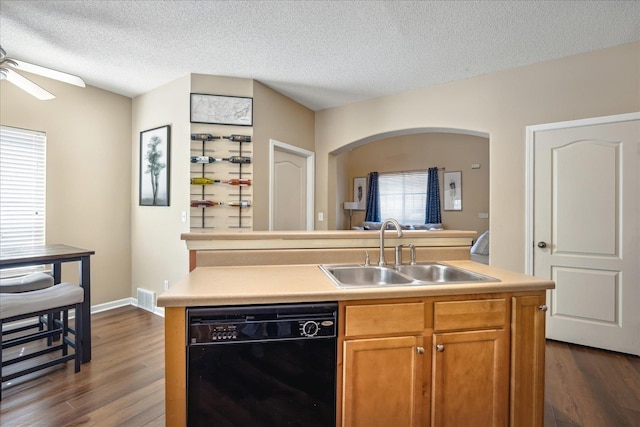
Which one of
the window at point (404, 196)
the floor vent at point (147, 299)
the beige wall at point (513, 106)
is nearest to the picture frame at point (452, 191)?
the window at point (404, 196)

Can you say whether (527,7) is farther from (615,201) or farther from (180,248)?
(180,248)

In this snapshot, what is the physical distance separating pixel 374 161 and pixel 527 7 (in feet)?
18.0

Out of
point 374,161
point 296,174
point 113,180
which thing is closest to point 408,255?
point 296,174

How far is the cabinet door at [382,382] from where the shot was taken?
1.35m

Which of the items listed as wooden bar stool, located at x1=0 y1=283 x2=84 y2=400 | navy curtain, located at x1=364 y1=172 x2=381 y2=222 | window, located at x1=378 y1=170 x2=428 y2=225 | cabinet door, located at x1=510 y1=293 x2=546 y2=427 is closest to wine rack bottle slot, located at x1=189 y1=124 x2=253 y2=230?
wooden bar stool, located at x1=0 y1=283 x2=84 y2=400

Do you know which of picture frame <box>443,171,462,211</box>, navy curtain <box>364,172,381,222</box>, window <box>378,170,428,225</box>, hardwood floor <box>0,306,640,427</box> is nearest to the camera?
hardwood floor <box>0,306,640,427</box>

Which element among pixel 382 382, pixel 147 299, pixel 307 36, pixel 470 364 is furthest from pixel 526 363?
pixel 147 299

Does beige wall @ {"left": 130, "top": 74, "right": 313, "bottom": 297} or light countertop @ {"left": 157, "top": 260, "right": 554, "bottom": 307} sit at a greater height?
beige wall @ {"left": 130, "top": 74, "right": 313, "bottom": 297}

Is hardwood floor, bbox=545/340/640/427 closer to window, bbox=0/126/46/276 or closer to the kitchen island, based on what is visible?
the kitchen island

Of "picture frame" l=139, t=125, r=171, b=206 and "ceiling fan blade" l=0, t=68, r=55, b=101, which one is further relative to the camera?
"picture frame" l=139, t=125, r=171, b=206

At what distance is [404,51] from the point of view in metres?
2.74

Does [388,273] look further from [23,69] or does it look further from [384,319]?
[23,69]

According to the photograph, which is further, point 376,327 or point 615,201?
point 615,201

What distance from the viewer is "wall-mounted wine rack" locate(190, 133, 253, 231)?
3.23 metres
